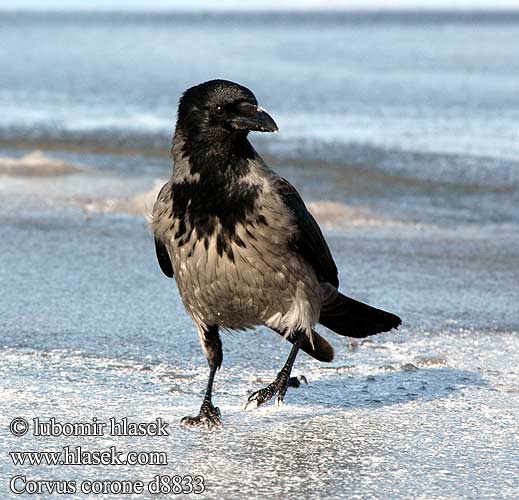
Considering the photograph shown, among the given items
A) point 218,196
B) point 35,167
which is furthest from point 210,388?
point 35,167

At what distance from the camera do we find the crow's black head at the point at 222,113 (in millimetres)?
4859

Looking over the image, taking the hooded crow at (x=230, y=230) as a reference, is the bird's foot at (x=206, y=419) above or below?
below

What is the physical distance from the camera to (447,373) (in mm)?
5629

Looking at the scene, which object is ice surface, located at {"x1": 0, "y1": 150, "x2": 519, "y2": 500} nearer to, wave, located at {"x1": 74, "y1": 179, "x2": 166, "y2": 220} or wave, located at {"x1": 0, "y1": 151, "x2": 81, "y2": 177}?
wave, located at {"x1": 74, "y1": 179, "x2": 166, "y2": 220}

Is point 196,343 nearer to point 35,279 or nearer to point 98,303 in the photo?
point 98,303

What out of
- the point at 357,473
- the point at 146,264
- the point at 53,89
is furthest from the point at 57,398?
the point at 53,89

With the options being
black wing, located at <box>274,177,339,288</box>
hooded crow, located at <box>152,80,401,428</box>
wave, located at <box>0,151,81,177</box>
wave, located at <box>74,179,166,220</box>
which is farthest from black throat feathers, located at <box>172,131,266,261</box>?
wave, located at <box>0,151,81,177</box>

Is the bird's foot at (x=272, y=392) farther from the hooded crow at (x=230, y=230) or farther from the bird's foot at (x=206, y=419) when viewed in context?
the bird's foot at (x=206, y=419)

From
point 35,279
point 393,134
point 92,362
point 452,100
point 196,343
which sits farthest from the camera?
point 452,100

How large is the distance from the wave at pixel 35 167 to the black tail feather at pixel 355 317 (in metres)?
6.67

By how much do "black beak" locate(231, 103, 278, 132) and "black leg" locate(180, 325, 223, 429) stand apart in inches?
34.6

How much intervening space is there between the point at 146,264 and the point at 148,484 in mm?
3949

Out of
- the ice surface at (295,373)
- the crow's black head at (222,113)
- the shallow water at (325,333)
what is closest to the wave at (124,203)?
the shallow water at (325,333)

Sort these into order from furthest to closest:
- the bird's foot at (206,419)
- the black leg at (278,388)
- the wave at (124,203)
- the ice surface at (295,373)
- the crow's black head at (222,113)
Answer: the wave at (124,203) < the black leg at (278,388) < the crow's black head at (222,113) < the bird's foot at (206,419) < the ice surface at (295,373)
